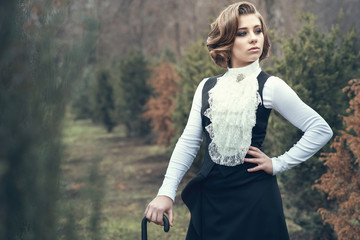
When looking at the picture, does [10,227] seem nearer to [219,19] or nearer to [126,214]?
[219,19]

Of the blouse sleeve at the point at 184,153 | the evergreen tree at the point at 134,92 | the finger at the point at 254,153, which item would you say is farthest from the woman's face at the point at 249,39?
the evergreen tree at the point at 134,92

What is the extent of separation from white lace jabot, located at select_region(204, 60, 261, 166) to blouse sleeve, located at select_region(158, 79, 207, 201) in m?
0.09

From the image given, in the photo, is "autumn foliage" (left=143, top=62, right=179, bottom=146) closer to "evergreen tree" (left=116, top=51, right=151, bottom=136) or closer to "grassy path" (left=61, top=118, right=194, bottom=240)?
"grassy path" (left=61, top=118, right=194, bottom=240)

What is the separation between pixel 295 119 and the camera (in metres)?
2.02

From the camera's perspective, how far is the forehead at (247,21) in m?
2.08

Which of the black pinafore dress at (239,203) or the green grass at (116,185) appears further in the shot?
the black pinafore dress at (239,203)

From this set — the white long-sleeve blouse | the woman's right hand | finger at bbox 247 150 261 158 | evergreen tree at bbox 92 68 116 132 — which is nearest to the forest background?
the woman's right hand

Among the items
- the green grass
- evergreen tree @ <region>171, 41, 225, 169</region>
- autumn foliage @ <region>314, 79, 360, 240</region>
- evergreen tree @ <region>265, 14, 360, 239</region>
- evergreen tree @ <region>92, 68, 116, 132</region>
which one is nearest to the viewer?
the green grass

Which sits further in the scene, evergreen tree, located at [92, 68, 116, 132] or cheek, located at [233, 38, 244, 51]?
evergreen tree, located at [92, 68, 116, 132]

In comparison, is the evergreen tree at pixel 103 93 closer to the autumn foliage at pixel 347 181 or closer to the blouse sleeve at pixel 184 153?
the autumn foliage at pixel 347 181

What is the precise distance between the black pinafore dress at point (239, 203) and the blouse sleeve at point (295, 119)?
0.20 feet

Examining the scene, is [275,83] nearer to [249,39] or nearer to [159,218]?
[249,39]

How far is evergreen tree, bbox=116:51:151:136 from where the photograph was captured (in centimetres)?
1209

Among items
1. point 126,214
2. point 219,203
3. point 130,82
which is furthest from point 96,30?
point 130,82
